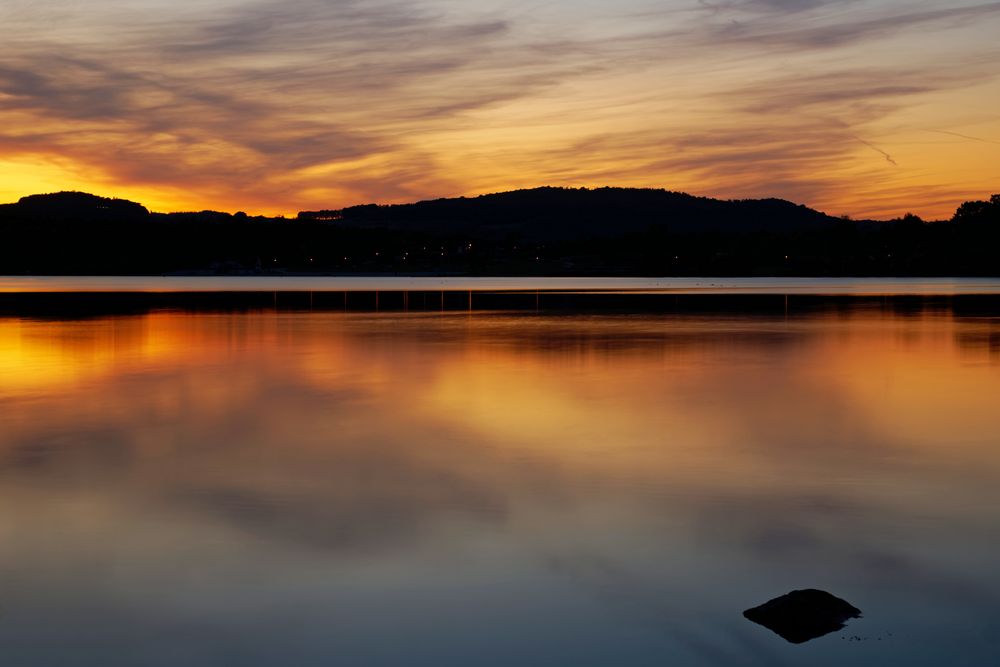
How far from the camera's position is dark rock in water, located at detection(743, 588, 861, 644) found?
29.0 ft

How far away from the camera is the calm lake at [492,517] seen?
29.2 feet

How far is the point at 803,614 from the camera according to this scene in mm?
9031

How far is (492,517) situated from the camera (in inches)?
512

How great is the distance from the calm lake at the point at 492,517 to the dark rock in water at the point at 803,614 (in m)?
0.12

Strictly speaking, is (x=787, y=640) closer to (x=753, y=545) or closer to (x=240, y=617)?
(x=753, y=545)

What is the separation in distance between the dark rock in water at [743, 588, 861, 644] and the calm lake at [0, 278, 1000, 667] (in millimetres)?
124

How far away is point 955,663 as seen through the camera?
8328 mm

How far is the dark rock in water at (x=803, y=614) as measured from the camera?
348 inches

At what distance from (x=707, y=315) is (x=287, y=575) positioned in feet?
198

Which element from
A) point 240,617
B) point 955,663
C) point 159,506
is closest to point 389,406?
point 159,506

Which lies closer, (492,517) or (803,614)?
(803,614)

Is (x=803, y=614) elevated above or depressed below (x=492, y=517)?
above

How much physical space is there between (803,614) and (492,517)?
482 centimetres

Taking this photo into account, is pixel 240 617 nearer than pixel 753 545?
Yes
